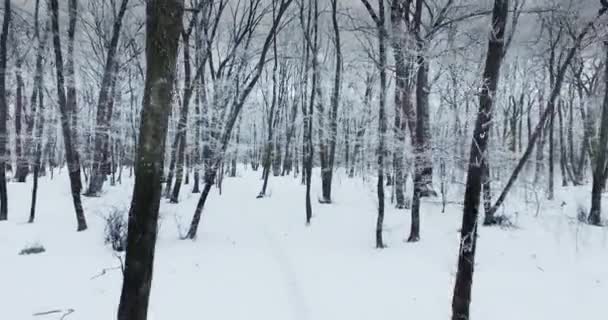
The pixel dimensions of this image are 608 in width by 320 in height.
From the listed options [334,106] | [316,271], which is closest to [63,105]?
[316,271]

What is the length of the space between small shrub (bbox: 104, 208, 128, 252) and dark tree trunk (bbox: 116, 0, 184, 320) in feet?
16.2

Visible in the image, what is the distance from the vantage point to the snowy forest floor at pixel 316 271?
431 cm

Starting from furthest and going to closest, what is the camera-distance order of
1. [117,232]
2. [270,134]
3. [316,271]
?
1. [270,134]
2. [117,232]
3. [316,271]

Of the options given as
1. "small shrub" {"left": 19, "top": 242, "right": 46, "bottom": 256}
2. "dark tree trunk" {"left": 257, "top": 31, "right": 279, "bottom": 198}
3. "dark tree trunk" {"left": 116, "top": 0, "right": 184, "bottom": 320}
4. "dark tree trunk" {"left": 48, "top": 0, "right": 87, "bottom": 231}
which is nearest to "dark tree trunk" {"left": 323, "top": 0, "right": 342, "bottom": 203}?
"dark tree trunk" {"left": 257, "top": 31, "right": 279, "bottom": 198}

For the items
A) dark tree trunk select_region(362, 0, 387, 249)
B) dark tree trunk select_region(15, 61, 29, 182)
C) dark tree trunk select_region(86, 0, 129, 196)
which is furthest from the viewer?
dark tree trunk select_region(15, 61, 29, 182)

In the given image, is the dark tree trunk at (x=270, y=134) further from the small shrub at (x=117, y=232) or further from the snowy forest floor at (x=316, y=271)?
the small shrub at (x=117, y=232)

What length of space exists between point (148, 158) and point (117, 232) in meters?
5.53

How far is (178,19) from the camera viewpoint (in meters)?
2.57

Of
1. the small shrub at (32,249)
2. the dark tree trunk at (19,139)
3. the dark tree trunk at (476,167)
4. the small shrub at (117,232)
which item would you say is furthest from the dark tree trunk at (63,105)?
the dark tree trunk at (19,139)

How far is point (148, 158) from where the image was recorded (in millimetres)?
2475

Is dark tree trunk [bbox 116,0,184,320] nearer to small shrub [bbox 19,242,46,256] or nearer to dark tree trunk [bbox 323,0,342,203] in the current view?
small shrub [bbox 19,242,46,256]

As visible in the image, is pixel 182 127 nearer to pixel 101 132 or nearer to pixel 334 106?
pixel 101 132

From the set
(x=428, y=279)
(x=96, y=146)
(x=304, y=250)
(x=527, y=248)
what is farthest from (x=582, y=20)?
(x=96, y=146)

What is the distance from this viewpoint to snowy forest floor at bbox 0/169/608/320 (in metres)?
4.31
